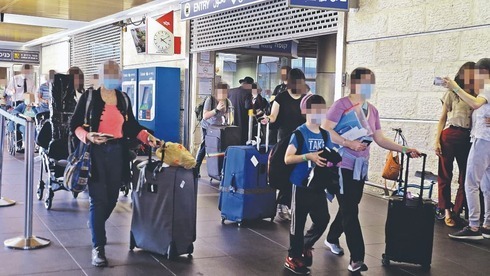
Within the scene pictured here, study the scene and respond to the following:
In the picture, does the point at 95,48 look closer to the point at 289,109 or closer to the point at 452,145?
the point at 289,109

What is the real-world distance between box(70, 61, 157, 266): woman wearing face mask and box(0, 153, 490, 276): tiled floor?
32cm

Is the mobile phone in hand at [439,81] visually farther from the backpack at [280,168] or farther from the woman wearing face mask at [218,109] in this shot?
the woman wearing face mask at [218,109]

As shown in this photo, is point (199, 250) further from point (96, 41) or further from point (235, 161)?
point (96, 41)

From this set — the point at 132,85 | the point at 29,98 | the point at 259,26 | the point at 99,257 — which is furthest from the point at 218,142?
the point at 132,85

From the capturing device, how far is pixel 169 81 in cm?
1203

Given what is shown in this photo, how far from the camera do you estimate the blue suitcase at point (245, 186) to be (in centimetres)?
541

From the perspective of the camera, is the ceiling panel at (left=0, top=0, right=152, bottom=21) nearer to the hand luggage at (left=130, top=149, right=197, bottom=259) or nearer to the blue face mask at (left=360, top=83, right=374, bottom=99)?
the hand luggage at (left=130, top=149, right=197, bottom=259)

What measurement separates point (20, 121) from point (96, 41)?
13.0m

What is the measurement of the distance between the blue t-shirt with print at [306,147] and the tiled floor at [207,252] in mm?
717

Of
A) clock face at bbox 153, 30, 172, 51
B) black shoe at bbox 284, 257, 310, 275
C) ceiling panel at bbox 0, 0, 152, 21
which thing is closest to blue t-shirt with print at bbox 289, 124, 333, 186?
black shoe at bbox 284, 257, 310, 275

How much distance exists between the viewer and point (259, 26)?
31.6 feet

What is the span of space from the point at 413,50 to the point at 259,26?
11.3 feet

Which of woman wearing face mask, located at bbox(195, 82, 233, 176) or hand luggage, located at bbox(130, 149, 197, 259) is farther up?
woman wearing face mask, located at bbox(195, 82, 233, 176)

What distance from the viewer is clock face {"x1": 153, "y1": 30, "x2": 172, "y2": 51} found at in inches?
472
